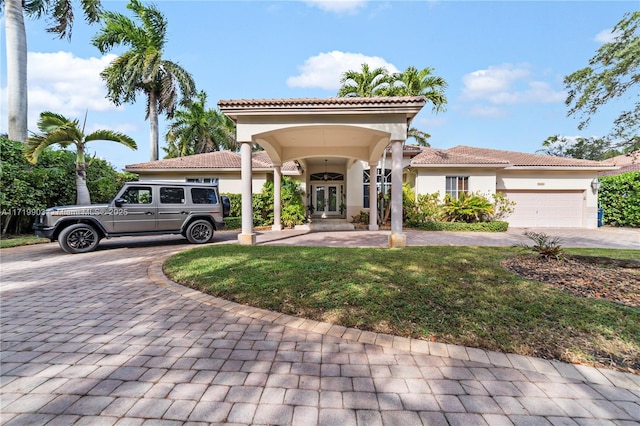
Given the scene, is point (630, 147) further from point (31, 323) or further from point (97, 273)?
point (97, 273)

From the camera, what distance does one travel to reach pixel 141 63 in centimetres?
1702

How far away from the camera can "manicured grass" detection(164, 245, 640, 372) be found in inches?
110

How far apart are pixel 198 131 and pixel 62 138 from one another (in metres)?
17.9

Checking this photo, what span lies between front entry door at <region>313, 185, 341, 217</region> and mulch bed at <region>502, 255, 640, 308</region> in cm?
1229

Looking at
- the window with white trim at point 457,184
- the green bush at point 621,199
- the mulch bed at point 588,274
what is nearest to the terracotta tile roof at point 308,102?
the mulch bed at point 588,274

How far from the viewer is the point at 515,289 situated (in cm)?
397

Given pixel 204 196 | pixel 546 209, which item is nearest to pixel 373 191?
pixel 204 196

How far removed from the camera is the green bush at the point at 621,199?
14031 millimetres

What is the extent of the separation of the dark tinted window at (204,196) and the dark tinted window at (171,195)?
346 millimetres

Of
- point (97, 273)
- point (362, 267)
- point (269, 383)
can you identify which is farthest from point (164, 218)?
point (269, 383)

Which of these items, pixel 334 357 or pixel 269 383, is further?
pixel 334 357

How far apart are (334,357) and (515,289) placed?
310cm

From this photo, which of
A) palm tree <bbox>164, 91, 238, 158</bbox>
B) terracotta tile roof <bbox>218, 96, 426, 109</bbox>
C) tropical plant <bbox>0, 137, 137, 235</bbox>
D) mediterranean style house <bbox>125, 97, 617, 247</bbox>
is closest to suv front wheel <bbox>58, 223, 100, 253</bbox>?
tropical plant <bbox>0, 137, 137, 235</bbox>

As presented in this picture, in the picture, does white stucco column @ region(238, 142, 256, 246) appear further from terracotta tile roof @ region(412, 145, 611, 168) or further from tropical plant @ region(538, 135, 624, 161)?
tropical plant @ region(538, 135, 624, 161)
